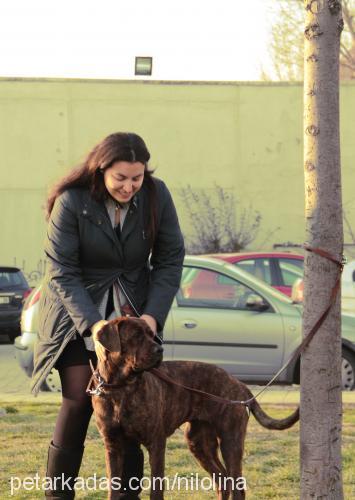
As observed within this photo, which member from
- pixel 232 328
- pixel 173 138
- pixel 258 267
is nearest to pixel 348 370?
pixel 232 328

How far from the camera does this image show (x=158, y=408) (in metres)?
4.98

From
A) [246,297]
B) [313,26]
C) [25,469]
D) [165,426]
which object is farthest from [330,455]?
[246,297]

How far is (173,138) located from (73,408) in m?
28.7

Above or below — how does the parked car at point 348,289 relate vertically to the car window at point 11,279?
above

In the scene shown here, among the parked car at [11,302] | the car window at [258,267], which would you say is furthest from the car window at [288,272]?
the parked car at [11,302]

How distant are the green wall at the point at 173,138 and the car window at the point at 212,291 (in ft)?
68.5

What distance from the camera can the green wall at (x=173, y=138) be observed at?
33344 mm

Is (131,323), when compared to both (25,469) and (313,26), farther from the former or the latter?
(25,469)

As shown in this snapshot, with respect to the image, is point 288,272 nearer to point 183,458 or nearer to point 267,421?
point 183,458

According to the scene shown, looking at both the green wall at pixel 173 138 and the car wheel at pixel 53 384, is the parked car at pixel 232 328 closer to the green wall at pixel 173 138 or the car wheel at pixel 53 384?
the car wheel at pixel 53 384

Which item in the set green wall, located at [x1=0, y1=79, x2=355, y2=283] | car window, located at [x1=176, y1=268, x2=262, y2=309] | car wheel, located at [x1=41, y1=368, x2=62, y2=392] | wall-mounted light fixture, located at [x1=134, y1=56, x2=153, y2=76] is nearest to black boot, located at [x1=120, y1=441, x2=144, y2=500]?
car wheel, located at [x1=41, y1=368, x2=62, y2=392]

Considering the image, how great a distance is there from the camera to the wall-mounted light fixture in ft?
112

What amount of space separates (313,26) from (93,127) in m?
29.1

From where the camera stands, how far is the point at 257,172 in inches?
1324
